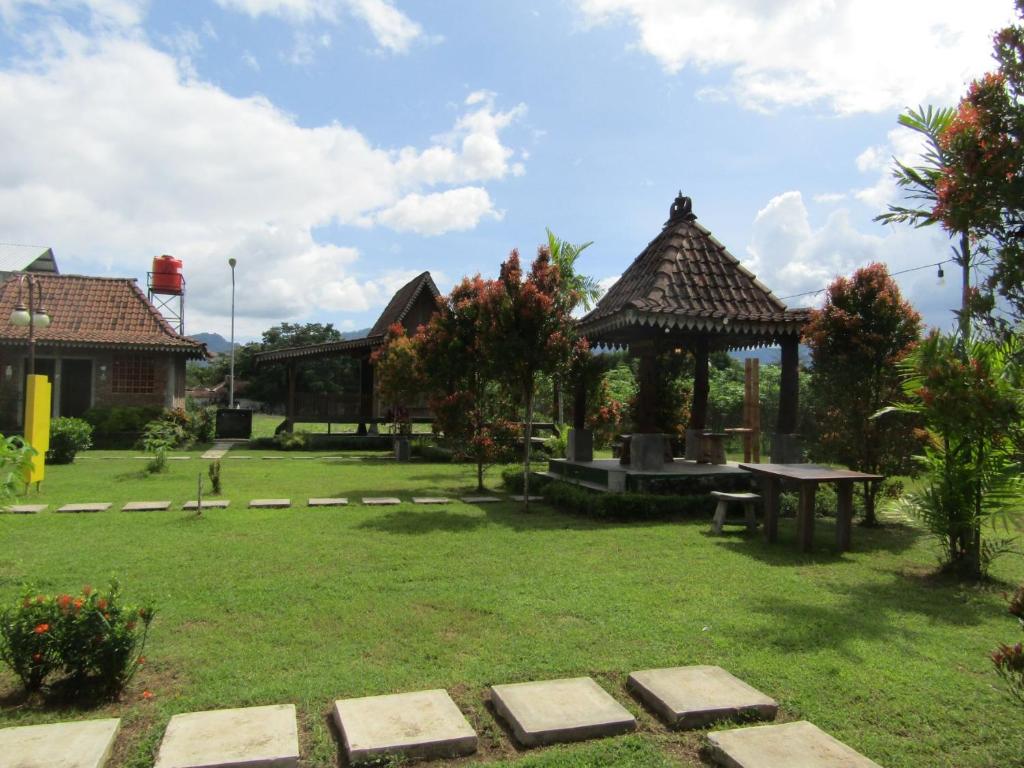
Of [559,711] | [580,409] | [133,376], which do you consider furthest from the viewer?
[133,376]

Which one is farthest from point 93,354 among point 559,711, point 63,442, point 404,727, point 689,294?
point 559,711

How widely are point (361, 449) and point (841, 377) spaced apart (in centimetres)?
1697

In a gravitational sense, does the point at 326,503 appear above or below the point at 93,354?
below

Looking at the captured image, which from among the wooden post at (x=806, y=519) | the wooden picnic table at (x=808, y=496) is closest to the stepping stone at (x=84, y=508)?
the wooden picnic table at (x=808, y=496)

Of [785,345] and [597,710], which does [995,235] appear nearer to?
[597,710]

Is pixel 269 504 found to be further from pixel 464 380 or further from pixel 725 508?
pixel 725 508

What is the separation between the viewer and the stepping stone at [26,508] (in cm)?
946

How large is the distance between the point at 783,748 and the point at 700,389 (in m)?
10.6

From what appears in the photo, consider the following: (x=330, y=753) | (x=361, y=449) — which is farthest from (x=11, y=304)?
(x=330, y=753)

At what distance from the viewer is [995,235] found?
Answer: 11.0 feet

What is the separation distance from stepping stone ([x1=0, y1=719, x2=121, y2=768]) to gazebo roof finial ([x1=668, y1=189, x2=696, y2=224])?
11578 mm

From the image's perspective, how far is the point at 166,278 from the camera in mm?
31500

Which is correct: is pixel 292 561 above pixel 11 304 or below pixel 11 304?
below

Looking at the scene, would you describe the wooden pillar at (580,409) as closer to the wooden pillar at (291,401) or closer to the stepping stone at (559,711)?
the stepping stone at (559,711)
